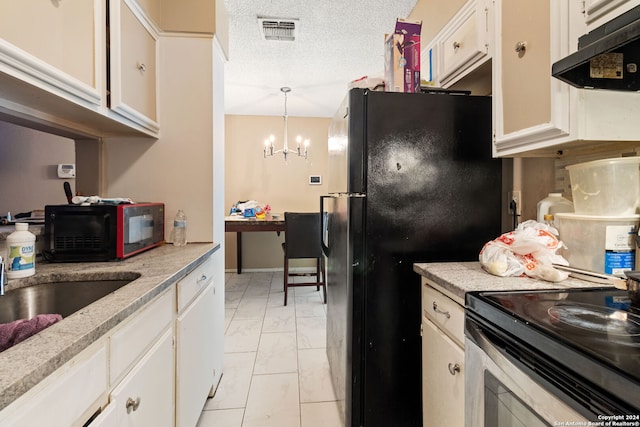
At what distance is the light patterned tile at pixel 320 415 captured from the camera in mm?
1589

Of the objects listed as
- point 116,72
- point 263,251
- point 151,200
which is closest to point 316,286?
point 263,251

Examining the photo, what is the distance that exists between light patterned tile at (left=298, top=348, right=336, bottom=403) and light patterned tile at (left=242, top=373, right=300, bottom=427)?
6cm

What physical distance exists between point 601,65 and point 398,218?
82 centimetres

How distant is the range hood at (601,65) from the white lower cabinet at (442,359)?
2.54 feet

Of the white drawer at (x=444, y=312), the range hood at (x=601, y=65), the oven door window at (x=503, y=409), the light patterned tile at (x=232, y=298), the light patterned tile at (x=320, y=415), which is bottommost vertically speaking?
the light patterned tile at (x=320, y=415)

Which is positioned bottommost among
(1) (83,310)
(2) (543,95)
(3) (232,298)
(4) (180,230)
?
(3) (232,298)

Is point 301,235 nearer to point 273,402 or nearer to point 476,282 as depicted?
point 273,402

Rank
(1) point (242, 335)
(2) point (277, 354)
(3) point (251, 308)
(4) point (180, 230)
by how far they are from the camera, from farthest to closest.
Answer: (3) point (251, 308), (1) point (242, 335), (2) point (277, 354), (4) point (180, 230)

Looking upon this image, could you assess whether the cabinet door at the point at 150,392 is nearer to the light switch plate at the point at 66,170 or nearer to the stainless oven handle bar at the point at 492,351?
the stainless oven handle bar at the point at 492,351

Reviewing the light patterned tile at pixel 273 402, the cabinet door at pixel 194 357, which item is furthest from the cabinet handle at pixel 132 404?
the light patterned tile at pixel 273 402

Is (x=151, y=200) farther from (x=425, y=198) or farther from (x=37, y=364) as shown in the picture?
(x=425, y=198)

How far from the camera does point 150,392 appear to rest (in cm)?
93

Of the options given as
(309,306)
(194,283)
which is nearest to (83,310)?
(194,283)

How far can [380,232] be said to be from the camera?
1.35m
